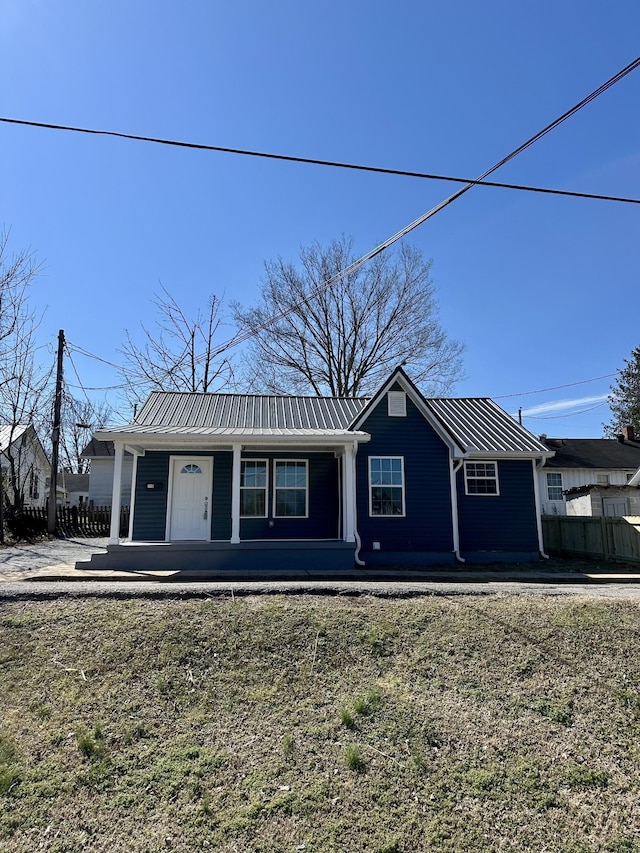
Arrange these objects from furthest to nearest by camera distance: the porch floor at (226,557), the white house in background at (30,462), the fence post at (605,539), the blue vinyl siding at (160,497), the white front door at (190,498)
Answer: the white house in background at (30,462), the fence post at (605,539), the white front door at (190,498), the blue vinyl siding at (160,497), the porch floor at (226,557)

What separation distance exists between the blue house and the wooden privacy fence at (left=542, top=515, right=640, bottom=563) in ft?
6.62

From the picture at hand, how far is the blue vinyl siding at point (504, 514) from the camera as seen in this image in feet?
46.1

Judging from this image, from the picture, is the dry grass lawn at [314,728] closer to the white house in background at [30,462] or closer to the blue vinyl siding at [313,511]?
the blue vinyl siding at [313,511]

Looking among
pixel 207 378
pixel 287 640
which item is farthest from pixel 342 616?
pixel 207 378

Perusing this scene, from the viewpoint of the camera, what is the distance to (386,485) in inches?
525

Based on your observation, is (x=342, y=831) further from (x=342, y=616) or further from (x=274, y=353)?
(x=274, y=353)

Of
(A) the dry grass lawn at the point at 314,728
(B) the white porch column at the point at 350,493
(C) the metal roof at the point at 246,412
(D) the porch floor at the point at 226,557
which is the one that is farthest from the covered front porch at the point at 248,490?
(A) the dry grass lawn at the point at 314,728

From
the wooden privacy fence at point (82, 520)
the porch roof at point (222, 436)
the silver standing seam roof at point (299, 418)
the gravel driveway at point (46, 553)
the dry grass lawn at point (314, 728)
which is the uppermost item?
the silver standing seam roof at point (299, 418)

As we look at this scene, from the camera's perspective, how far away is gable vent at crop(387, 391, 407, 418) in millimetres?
13586

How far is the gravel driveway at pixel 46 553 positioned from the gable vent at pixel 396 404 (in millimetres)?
7768

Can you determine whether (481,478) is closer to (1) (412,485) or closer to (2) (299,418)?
(1) (412,485)

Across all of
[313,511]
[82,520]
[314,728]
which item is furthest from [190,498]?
[82,520]

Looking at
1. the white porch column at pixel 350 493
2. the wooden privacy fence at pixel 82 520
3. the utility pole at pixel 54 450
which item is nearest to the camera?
the white porch column at pixel 350 493

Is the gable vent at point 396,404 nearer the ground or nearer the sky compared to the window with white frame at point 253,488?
nearer the sky
